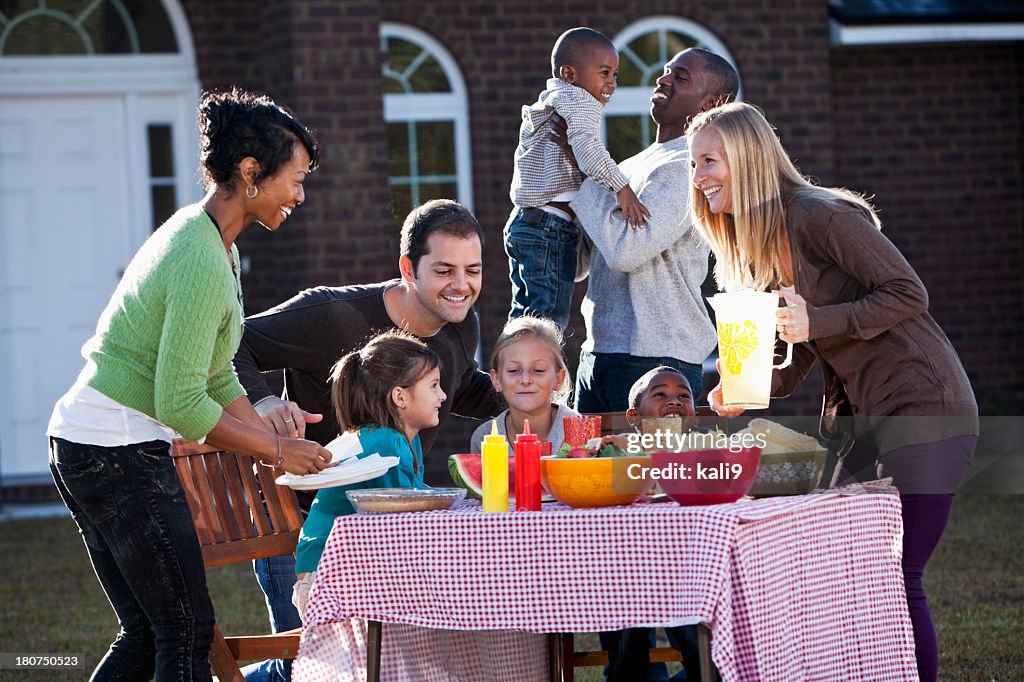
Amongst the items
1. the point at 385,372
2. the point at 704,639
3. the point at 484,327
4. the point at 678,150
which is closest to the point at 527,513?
the point at 704,639

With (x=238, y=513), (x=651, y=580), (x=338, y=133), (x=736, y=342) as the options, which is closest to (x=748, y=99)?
(x=338, y=133)

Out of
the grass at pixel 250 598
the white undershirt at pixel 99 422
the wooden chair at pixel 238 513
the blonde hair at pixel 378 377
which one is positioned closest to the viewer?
the white undershirt at pixel 99 422

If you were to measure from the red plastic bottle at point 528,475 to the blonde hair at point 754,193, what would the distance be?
788mm

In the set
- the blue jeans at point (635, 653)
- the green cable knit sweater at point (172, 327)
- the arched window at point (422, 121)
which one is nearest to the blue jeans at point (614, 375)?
the blue jeans at point (635, 653)

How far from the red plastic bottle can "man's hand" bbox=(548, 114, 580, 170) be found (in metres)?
1.90

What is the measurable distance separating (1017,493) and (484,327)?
12.6ft

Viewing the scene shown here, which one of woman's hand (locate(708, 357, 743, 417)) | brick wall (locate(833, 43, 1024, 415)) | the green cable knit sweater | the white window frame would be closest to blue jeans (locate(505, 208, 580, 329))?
woman's hand (locate(708, 357, 743, 417))

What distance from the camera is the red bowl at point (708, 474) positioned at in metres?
3.74

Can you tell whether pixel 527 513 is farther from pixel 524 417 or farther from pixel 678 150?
pixel 678 150

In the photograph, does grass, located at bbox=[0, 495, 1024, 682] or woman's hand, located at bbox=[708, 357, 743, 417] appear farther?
grass, located at bbox=[0, 495, 1024, 682]

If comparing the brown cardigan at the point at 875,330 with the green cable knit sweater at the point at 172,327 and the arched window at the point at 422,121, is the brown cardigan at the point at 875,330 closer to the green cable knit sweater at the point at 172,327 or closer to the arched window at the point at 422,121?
the green cable knit sweater at the point at 172,327

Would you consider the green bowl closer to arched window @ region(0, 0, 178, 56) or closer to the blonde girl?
the blonde girl

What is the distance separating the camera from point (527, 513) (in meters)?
3.72

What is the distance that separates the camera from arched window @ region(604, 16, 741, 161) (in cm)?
1118
